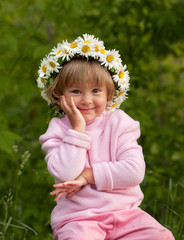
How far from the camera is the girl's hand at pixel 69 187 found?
80.7 inches

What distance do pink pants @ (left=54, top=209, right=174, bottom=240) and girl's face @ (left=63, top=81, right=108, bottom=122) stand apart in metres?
0.55

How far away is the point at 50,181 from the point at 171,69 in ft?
8.19

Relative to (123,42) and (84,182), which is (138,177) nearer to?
(84,182)

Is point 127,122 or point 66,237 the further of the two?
point 127,122

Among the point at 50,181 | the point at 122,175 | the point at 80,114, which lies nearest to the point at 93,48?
the point at 80,114

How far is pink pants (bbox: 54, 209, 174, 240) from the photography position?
205 centimetres

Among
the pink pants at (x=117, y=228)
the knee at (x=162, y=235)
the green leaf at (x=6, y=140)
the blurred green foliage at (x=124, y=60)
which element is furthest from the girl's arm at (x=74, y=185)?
the blurred green foliage at (x=124, y=60)

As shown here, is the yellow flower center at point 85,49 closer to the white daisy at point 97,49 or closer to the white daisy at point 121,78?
the white daisy at point 97,49

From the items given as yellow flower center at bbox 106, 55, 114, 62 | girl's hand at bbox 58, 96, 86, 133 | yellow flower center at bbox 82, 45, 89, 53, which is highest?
yellow flower center at bbox 82, 45, 89, 53

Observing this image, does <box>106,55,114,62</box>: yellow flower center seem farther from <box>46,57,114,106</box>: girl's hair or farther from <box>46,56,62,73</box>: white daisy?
<box>46,56,62,73</box>: white daisy

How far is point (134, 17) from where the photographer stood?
4.30 metres

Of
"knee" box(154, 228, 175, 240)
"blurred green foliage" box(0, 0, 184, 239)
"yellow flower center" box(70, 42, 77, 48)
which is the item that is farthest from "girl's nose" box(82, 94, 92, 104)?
"blurred green foliage" box(0, 0, 184, 239)

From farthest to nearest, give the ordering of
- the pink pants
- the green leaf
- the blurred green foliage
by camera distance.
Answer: the blurred green foliage, the green leaf, the pink pants

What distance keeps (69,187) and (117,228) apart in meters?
0.33
